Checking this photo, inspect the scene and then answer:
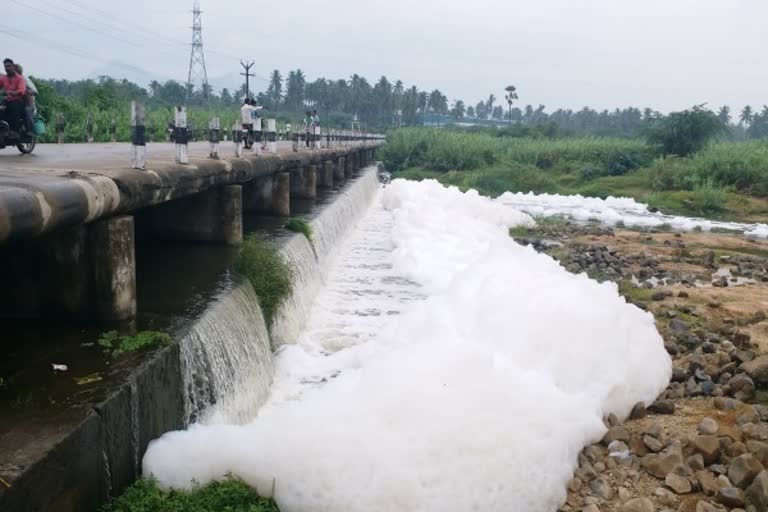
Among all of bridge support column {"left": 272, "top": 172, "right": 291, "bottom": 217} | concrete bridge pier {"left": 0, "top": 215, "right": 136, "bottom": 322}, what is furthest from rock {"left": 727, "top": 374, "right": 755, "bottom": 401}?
bridge support column {"left": 272, "top": 172, "right": 291, "bottom": 217}

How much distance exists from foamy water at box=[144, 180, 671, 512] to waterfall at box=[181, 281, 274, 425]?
36 centimetres

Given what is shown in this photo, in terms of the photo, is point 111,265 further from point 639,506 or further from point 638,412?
point 638,412

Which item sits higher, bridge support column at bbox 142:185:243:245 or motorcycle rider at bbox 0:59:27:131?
motorcycle rider at bbox 0:59:27:131

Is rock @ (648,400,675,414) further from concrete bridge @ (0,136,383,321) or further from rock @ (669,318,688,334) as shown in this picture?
concrete bridge @ (0,136,383,321)

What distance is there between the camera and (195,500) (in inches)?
202

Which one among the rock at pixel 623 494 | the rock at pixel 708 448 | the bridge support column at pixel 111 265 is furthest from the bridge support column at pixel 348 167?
the rock at pixel 623 494

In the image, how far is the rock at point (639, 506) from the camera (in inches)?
230

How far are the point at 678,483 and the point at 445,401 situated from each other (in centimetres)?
214

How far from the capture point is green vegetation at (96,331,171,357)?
604 cm

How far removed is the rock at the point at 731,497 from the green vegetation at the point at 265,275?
5.75 metres

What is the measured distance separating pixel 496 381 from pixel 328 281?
24.3 feet

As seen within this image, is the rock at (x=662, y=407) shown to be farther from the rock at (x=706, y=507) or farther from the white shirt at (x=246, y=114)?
the white shirt at (x=246, y=114)

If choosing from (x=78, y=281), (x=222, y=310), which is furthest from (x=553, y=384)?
(x=78, y=281)

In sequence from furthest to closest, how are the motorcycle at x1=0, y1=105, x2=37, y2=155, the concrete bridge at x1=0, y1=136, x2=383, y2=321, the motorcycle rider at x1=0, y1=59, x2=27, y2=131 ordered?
the motorcycle at x1=0, y1=105, x2=37, y2=155 < the motorcycle rider at x1=0, y1=59, x2=27, y2=131 < the concrete bridge at x1=0, y1=136, x2=383, y2=321
